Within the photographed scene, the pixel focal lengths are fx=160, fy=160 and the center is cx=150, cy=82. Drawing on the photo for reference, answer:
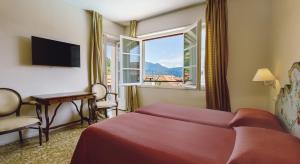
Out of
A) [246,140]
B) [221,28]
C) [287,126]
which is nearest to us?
[246,140]

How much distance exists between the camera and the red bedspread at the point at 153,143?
110cm

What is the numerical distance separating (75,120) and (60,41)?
1.68m

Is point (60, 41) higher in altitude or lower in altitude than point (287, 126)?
higher

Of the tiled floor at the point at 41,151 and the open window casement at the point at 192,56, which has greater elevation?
the open window casement at the point at 192,56

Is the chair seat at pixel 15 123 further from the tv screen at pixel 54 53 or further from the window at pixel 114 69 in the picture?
the window at pixel 114 69

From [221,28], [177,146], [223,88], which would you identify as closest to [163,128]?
[177,146]

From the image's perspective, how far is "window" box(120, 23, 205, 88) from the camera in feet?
10.7

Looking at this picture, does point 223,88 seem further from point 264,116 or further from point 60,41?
point 60,41

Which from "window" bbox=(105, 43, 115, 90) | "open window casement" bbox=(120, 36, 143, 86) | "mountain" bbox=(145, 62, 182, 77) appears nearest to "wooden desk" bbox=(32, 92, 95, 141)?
"open window casement" bbox=(120, 36, 143, 86)

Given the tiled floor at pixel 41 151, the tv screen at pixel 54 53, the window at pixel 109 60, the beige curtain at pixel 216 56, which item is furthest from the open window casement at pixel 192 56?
the tiled floor at pixel 41 151

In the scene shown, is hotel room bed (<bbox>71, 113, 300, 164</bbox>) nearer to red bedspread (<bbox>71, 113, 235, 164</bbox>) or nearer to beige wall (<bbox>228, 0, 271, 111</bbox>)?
red bedspread (<bbox>71, 113, 235, 164</bbox>)

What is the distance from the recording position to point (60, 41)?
3.13 meters

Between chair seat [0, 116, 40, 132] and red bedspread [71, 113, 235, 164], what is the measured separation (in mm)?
1203

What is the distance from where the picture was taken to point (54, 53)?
9.86 feet
